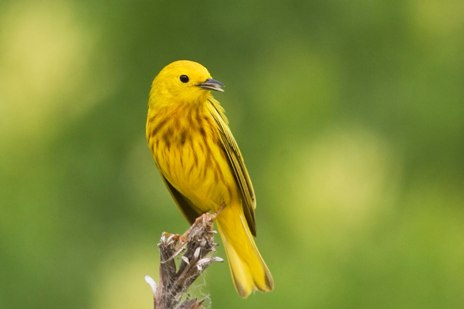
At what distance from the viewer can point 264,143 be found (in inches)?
231

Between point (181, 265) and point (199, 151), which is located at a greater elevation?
point (199, 151)

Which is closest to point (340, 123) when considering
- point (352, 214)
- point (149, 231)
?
point (352, 214)

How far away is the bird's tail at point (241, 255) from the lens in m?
4.33

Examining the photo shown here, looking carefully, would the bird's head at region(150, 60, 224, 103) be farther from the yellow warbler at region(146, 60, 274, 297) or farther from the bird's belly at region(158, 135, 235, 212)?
the bird's belly at region(158, 135, 235, 212)

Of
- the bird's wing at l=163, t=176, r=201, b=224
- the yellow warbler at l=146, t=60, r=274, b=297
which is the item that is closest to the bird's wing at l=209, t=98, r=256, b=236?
the yellow warbler at l=146, t=60, r=274, b=297

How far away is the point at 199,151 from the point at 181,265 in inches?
41.5

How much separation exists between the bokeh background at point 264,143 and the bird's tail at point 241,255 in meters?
0.54

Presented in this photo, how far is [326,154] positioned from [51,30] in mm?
1642

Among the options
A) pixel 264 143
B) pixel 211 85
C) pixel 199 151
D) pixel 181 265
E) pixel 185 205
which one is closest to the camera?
pixel 181 265

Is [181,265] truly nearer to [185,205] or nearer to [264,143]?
[185,205]

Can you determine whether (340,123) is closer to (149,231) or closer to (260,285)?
(149,231)

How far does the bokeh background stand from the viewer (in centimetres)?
519

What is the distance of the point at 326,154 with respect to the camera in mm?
5418

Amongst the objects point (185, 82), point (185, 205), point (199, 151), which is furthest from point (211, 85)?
point (185, 205)
